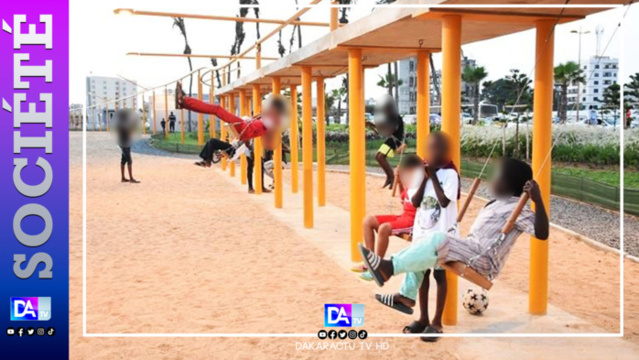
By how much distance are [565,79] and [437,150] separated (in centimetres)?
184

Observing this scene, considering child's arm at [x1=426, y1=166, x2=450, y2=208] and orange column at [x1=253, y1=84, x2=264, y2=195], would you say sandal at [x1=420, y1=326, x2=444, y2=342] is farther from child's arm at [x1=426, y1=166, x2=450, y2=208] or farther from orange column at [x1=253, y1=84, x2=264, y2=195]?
orange column at [x1=253, y1=84, x2=264, y2=195]

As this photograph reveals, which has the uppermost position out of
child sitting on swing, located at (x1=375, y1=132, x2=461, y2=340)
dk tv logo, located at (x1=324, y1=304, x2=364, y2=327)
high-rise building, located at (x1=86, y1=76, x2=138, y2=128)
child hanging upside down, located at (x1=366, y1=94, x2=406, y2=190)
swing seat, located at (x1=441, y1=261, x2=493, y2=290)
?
high-rise building, located at (x1=86, y1=76, x2=138, y2=128)

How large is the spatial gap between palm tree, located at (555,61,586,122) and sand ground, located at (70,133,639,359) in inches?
80.1

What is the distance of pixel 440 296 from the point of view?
573 centimetres

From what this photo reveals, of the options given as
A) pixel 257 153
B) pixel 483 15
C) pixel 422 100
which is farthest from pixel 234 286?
pixel 257 153

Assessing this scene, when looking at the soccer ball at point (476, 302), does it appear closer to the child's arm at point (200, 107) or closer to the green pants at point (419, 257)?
the green pants at point (419, 257)

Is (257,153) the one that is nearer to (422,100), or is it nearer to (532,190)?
(422,100)

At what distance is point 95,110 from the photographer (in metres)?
12.5

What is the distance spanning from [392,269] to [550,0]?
7.99 feet

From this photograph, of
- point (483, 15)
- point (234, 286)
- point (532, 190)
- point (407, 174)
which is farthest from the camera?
point (234, 286)

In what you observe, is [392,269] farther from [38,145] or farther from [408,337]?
[38,145]

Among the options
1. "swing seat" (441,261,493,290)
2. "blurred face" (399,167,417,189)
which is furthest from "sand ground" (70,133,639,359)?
"blurred face" (399,167,417,189)

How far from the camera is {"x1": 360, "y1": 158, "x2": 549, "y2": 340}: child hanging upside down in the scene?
464 centimetres

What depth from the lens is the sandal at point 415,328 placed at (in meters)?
5.82
